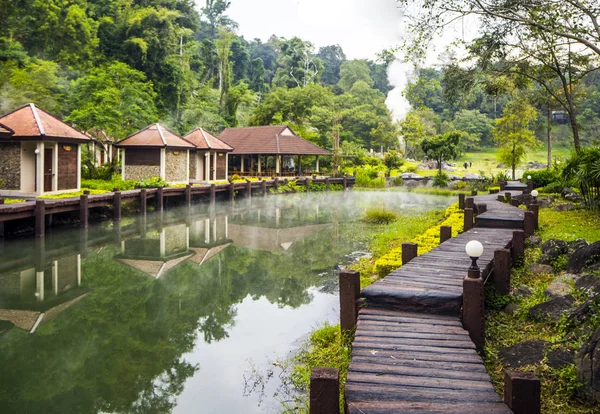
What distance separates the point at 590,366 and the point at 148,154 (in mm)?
23846

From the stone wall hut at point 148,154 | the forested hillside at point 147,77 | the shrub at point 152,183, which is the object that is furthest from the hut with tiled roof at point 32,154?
the stone wall hut at point 148,154

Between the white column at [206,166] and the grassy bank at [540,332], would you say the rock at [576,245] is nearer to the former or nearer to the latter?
the grassy bank at [540,332]

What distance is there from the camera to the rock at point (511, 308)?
6.78 m

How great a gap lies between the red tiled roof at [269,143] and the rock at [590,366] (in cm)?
3132

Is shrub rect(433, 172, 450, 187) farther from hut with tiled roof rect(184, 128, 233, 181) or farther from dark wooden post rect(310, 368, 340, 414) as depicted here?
dark wooden post rect(310, 368, 340, 414)

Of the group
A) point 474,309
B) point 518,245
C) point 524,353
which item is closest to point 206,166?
point 518,245

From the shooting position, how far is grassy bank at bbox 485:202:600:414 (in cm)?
438

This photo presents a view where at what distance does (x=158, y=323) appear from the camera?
8.13 metres

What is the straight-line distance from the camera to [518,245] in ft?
29.3

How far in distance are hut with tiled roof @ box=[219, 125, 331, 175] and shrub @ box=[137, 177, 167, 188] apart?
12305 millimetres

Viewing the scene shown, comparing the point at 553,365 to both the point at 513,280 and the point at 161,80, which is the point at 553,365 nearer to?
the point at 513,280

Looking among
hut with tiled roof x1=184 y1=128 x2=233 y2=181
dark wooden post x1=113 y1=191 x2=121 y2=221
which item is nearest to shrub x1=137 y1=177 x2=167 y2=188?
dark wooden post x1=113 y1=191 x2=121 y2=221

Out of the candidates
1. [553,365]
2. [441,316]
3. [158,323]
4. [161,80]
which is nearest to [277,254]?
[158,323]

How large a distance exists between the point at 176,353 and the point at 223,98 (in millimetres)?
48857
